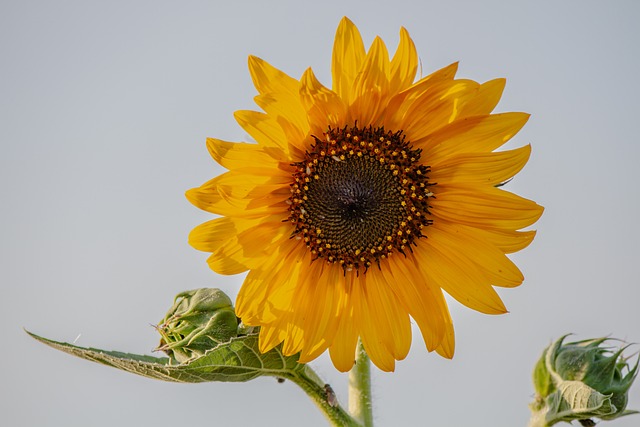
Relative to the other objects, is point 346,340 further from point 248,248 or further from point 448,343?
point 248,248

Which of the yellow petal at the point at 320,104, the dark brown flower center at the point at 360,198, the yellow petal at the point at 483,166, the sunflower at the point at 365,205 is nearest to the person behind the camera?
the yellow petal at the point at 320,104

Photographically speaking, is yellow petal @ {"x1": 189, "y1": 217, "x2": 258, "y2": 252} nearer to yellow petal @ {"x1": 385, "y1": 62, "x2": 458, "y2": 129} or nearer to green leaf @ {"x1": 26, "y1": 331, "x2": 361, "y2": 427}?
green leaf @ {"x1": 26, "y1": 331, "x2": 361, "y2": 427}

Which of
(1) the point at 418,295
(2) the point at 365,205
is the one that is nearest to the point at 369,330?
(1) the point at 418,295

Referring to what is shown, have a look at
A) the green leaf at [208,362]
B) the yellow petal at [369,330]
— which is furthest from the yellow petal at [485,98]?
the green leaf at [208,362]

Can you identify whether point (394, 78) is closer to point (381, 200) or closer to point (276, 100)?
point (276, 100)

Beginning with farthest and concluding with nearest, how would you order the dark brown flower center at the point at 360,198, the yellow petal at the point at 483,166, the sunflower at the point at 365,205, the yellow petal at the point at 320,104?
the dark brown flower center at the point at 360,198, the yellow petal at the point at 483,166, the sunflower at the point at 365,205, the yellow petal at the point at 320,104

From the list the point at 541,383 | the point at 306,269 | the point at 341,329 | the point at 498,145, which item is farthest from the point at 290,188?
the point at 541,383

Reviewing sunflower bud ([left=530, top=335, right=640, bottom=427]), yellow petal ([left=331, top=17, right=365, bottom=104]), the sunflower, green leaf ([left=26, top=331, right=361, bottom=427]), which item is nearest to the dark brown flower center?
the sunflower

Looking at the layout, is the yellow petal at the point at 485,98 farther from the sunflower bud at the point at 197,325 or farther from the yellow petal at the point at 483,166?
the sunflower bud at the point at 197,325
